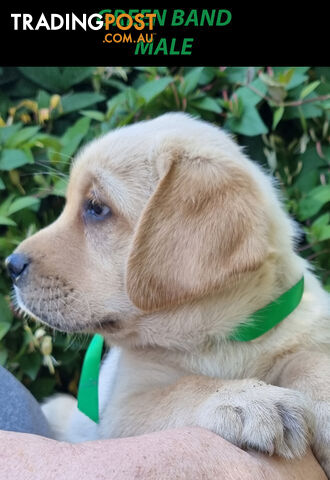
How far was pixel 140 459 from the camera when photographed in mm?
1408

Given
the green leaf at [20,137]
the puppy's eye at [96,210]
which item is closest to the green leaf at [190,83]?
the green leaf at [20,137]

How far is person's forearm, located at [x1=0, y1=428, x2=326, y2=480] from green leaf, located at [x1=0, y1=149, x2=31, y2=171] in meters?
1.70

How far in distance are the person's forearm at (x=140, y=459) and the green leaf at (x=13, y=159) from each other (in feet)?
5.57

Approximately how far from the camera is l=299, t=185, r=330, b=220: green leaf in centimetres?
303

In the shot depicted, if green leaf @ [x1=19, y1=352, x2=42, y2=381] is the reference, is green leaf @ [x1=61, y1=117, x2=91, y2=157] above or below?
above

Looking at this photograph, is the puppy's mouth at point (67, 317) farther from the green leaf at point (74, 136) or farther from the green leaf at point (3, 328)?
the green leaf at point (74, 136)

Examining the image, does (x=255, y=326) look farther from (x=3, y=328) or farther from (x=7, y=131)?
(x=7, y=131)

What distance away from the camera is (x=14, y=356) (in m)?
3.08

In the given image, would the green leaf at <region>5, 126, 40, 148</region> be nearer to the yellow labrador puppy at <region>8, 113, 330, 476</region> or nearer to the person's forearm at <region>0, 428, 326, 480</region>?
the yellow labrador puppy at <region>8, 113, 330, 476</region>

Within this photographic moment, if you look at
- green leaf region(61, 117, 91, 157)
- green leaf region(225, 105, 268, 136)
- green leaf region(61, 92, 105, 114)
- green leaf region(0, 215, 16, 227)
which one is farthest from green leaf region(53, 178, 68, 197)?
green leaf region(225, 105, 268, 136)

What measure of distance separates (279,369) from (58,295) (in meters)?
0.75

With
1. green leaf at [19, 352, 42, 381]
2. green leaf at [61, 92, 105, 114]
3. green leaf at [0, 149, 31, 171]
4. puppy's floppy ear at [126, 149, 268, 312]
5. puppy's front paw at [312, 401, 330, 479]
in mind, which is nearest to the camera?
puppy's front paw at [312, 401, 330, 479]

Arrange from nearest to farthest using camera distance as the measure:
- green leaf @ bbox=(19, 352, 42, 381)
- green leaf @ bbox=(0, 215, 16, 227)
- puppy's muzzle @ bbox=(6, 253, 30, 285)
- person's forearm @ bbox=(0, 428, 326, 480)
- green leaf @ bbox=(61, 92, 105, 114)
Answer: person's forearm @ bbox=(0, 428, 326, 480) < puppy's muzzle @ bbox=(6, 253, 30, 285) < green leaf @ bbox=(0, 215, 16, 227) < green leaf @ bbox=(19, 352, 42, 381) < green leaf @ bbox=(61, 92, 105, 114)

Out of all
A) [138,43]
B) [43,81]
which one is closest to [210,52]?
[138,43]
